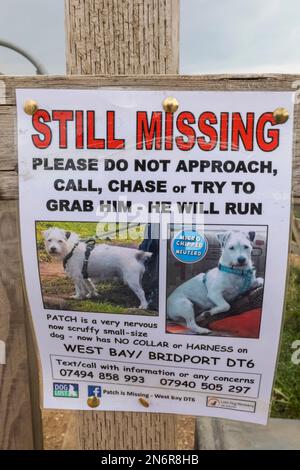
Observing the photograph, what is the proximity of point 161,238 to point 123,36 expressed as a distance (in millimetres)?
470

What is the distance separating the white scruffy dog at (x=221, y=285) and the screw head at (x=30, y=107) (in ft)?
1.65

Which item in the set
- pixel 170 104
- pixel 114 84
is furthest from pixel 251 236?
pixel 114 84

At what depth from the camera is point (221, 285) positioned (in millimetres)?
981

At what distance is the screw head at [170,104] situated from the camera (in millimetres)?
927

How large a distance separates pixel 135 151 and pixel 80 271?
0.31 meters

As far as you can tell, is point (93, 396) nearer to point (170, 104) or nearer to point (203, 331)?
point (203, 331)

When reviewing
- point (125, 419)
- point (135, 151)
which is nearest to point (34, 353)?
point (125, 419)

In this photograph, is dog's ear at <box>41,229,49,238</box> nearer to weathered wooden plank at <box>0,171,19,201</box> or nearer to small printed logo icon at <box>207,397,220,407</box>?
weathered wooden plank at <box>0,171,19,201</box>

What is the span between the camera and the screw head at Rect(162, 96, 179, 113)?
3.04 ft

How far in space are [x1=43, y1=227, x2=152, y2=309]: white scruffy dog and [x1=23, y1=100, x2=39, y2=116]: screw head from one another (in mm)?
268

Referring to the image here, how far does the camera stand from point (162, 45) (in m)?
0.97

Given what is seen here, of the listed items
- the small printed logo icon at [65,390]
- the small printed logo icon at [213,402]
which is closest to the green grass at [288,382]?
the small printed logo icon at [213,402]

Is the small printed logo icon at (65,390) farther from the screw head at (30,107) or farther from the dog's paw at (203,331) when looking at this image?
the screw head at (30,107)

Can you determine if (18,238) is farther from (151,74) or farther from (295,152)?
(295,152)
